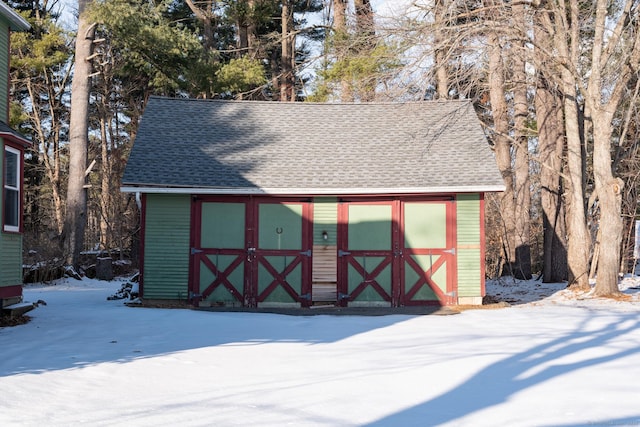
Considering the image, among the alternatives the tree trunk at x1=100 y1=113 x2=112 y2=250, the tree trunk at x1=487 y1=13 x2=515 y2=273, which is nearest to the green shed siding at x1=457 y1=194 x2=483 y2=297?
the tree trunk at x1=487 y1=13 x2=515 y2=273

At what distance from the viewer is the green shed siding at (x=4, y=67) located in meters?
13.1

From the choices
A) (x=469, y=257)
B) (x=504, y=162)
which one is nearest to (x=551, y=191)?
(x=504, y=162)

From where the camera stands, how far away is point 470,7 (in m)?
16.6

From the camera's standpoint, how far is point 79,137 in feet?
71.7

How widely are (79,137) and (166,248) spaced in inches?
349

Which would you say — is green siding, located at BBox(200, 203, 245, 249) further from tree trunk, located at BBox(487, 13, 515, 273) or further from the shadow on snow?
tree trunk, located at BBox(487, 13, 515, 273)

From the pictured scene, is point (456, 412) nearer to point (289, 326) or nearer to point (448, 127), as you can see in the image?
point (289, 326)

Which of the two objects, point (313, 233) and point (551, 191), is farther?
point (551, 191)

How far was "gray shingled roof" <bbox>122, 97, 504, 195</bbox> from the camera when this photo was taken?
1470 centimetres

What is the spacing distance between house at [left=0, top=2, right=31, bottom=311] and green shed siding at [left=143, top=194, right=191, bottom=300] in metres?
2.61

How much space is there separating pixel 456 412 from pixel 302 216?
31.3 ft

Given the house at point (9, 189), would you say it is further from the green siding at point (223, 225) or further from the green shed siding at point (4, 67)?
the green siding at point (223, 225)

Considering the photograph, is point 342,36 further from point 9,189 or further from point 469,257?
point 9,189

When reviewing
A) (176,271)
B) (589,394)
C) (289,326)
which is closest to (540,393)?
(589,394)
